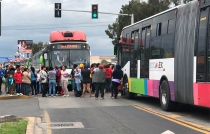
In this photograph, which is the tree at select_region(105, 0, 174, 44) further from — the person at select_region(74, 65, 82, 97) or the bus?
the person at select_region(74, 65, 82, 97)

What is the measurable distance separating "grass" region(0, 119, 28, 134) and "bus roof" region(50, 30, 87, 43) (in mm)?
16809

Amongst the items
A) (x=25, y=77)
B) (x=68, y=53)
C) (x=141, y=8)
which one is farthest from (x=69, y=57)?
(x=141, y=8)

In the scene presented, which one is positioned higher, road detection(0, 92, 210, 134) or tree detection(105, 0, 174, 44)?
tree detection(105, 0, 174, 44)

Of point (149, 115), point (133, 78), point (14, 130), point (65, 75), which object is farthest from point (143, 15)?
point (14, 130)

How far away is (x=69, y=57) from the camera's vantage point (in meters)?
26.8

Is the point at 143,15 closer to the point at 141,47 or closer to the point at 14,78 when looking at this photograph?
the point at 14,78

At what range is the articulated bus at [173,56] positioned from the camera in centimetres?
1127

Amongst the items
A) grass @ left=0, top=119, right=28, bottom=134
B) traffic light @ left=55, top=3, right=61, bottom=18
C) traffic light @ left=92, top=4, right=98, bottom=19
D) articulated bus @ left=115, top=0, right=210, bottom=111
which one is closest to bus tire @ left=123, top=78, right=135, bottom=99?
articulated bus @ left=115, top=0, right=210, bottom=111

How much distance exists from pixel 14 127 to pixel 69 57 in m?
17.0

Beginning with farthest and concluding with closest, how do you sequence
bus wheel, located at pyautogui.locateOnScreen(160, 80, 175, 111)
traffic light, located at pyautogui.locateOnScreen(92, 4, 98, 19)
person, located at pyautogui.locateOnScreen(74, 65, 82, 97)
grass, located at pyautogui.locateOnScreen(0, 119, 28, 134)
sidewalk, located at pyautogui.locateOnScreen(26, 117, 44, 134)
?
1. traffic light, located at pyautogui.locateOnScreen(92, 4, 98, 19)
2. person, located at pyautogui.locateOnScreen(74, 65, 82, 97)
3. bus wheel, located at pyautogui.locateOnScreen(160, 80, 175, 111)
4. sidewalk, located at pyautogui.locateOnScreen(26, 117, 44, 134)
5. grass, located at pyautogui.locateOnScreen(0, 119, 28, 134)

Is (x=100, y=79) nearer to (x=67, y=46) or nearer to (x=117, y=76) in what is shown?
(x=117, y=76)

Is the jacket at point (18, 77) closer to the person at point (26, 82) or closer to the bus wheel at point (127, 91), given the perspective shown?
the person at point (26, 82)

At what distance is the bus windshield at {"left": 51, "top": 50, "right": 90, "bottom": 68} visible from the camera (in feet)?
87.6

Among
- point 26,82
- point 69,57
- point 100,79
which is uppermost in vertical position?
point 69,57
